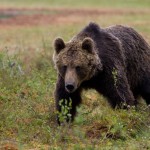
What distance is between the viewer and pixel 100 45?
27.9ft

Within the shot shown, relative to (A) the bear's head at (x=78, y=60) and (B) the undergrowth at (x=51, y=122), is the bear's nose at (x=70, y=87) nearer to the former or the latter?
(A) the bear's head at (x=78, y=60)

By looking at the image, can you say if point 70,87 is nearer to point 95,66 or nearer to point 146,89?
point 95,66

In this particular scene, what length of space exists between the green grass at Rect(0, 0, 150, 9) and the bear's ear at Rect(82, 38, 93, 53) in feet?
107

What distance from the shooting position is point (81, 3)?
146ft

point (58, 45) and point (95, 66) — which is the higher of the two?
point (58, 45)

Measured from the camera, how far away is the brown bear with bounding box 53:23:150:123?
807 cm

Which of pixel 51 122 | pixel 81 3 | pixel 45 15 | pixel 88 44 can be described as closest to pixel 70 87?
pixel 88 44

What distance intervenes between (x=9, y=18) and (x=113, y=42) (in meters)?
24.5

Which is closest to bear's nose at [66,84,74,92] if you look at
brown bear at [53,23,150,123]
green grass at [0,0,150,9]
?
brown bear at [53,23,150,123]

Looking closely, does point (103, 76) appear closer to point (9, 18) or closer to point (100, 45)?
point (100, 45)

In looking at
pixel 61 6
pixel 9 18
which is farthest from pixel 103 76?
pixel 61 6

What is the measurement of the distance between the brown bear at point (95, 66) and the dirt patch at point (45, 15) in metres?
20.2

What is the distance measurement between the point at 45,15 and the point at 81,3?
10.1m

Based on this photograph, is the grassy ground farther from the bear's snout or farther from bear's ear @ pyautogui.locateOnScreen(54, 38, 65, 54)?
bear's ear @ pyautogui.locateOnScreen(54, 38, 65, 54)
